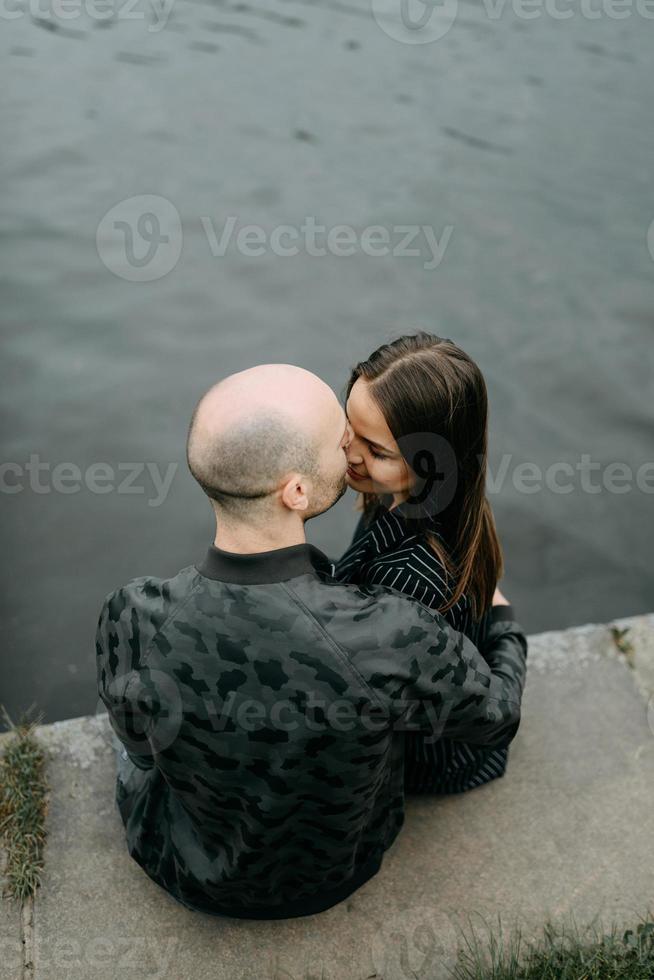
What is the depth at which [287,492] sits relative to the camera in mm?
1994

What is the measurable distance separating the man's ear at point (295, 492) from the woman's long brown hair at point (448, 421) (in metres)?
0.55

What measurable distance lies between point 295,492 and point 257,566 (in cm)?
18

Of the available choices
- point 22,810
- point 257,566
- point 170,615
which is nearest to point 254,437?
point 257,566

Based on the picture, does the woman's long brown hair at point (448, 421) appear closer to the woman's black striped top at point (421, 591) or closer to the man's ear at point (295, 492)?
the woman's black striped top at point (421, 591)

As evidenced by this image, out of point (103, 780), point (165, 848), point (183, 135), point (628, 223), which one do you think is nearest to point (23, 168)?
point (183, 135)

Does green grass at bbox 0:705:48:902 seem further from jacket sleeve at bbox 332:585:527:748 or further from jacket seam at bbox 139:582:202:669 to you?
jacket sleeve at bbox 332:585:527:748

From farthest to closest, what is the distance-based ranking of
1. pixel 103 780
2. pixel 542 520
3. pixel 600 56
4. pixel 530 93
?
pixel 600 56
pixel 530 93
pixel 542 520
pixel 103 780

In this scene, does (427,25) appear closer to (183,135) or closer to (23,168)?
(183,135)

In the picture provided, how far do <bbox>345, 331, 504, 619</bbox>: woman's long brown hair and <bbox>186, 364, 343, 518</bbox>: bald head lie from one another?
0.50 meters

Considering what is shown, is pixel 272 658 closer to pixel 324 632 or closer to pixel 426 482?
pixel 324 632

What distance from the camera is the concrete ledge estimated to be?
2.47 m

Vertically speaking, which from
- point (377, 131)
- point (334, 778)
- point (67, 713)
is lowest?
point (67, 713)

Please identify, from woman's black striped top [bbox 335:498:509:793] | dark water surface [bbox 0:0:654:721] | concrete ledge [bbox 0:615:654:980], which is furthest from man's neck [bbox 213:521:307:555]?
dark water surface [bbox 0:0:654:721]

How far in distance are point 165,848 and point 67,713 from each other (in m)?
1.41
